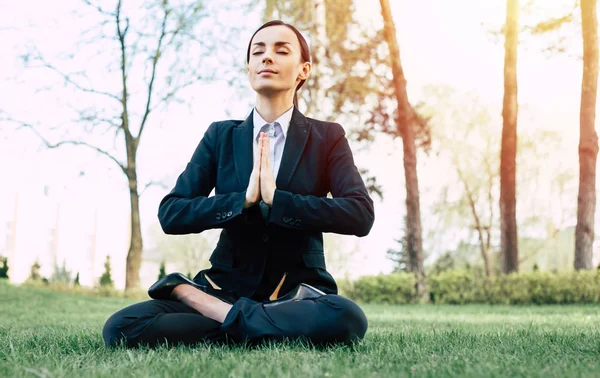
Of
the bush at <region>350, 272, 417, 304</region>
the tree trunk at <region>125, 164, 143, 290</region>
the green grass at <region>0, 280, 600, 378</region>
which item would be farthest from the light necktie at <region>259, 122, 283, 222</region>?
the tree trunk at <region>125, 164, 143, 290</region>

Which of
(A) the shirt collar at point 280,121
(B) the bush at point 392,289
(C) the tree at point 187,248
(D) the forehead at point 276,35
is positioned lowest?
(C) the tree at point 187,248

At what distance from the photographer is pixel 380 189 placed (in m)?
17.4

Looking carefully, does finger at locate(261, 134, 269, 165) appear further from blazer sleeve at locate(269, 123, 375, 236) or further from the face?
the face

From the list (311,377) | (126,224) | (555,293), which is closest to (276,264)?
(311,377)

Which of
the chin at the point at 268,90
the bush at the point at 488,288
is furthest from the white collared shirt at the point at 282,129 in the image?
the bush at the point at 488,288

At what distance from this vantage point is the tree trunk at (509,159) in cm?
1516

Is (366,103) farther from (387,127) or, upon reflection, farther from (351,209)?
(351,209)

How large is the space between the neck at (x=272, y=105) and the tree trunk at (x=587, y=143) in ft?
41.7

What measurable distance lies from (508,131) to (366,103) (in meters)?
4.16

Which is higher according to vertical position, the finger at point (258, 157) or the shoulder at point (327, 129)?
the shoulder at point (327, 129)

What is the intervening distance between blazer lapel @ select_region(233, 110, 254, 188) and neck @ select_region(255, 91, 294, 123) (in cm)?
9

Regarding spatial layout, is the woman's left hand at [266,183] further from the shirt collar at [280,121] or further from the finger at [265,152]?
the shirt collar at [280,121]

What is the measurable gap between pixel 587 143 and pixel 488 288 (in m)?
3.82

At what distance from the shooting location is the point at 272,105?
3.81 m
